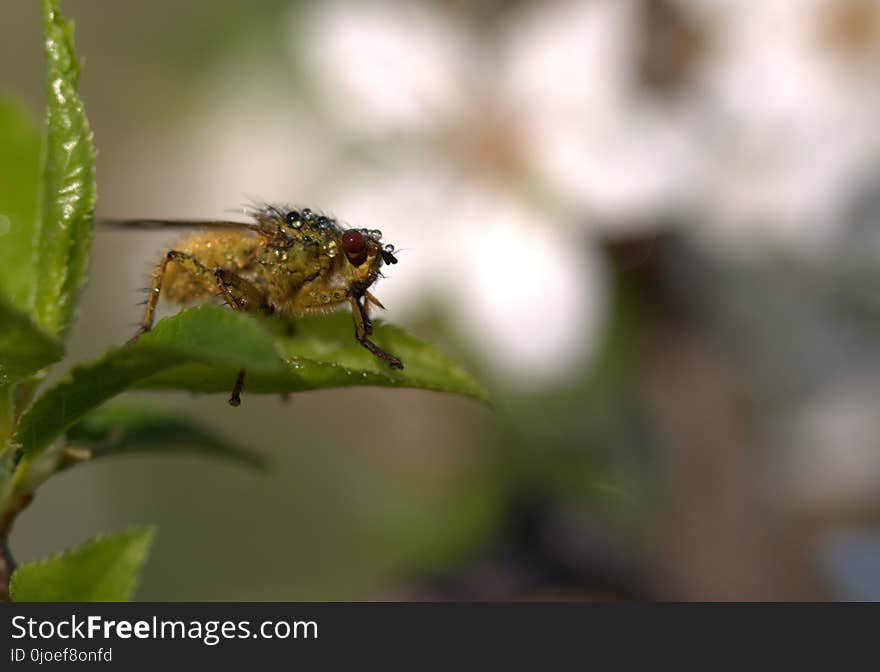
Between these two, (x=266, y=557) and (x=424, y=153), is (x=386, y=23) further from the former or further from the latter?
(x=266, y=557)

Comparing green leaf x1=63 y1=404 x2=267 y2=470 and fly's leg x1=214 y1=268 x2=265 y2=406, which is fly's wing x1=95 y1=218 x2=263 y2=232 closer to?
fly's leg x1=214 y1=268 x2=265 y2=406

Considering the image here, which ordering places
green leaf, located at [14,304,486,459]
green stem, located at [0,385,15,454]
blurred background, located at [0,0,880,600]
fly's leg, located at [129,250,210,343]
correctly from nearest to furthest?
green leaf, located at [14,304,486,459] → green stem, located at [0,385,15,454] → fly's leg, located at [129,250,210,343] → blurred background, located at [0,0,880,600]

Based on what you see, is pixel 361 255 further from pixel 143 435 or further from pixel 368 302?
pixel 143 435

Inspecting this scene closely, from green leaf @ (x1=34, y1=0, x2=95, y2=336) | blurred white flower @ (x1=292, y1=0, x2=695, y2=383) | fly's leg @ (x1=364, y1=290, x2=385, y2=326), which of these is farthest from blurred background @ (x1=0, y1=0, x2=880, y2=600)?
green leaf @ (x1=34, y1=0, x2=95, y2=336)

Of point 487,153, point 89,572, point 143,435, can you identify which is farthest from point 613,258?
point 89,572

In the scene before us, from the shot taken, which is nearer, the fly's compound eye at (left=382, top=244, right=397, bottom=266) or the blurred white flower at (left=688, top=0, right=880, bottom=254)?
the fly's compound eye at (left=382, top=244, right=397, bottom=266)

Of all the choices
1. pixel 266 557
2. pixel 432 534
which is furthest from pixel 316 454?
pixel 432 534

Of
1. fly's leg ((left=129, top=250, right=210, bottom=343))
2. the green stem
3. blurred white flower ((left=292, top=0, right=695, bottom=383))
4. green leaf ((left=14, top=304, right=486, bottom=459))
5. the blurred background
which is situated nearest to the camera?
green leaf ((left=14, top=304, right=486, bottom=459))
